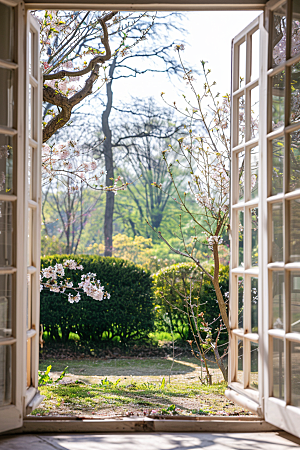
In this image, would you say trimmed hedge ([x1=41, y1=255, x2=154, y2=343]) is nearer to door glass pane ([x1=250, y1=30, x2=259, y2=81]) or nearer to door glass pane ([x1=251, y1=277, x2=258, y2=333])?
door glass pane ([x1=251, y1=277, x2=258, y2=333])

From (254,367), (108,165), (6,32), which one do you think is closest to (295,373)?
(254,367)

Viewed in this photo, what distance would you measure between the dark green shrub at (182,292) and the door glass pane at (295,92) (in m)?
3.84

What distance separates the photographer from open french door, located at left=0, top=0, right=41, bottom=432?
5.77ft

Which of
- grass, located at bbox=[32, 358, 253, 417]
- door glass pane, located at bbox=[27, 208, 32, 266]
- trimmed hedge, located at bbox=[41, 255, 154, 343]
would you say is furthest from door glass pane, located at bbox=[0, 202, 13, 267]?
trimmed hedge, located at bbox=[41, 255, 154, 343]

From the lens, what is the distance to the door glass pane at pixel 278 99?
6.02 ft

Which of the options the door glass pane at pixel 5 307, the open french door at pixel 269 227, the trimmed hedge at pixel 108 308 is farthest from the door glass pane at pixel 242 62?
the trimmed hedge at pixel 108 308

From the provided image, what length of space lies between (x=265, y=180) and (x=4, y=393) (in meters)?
1.50

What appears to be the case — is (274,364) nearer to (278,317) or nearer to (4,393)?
A: (278,317)

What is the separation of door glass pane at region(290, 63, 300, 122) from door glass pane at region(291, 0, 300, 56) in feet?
0.22

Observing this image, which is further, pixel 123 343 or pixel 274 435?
pixel 123 343

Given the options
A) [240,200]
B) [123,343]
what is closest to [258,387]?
[240,200]

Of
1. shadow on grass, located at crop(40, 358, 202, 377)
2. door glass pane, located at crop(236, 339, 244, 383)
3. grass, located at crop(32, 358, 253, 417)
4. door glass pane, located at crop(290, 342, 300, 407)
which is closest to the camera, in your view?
door glass pane, located at crop(290, 342, 300, 407)

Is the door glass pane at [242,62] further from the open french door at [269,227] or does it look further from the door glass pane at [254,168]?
the door glass pane at [254,168]

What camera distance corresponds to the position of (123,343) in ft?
18.5
